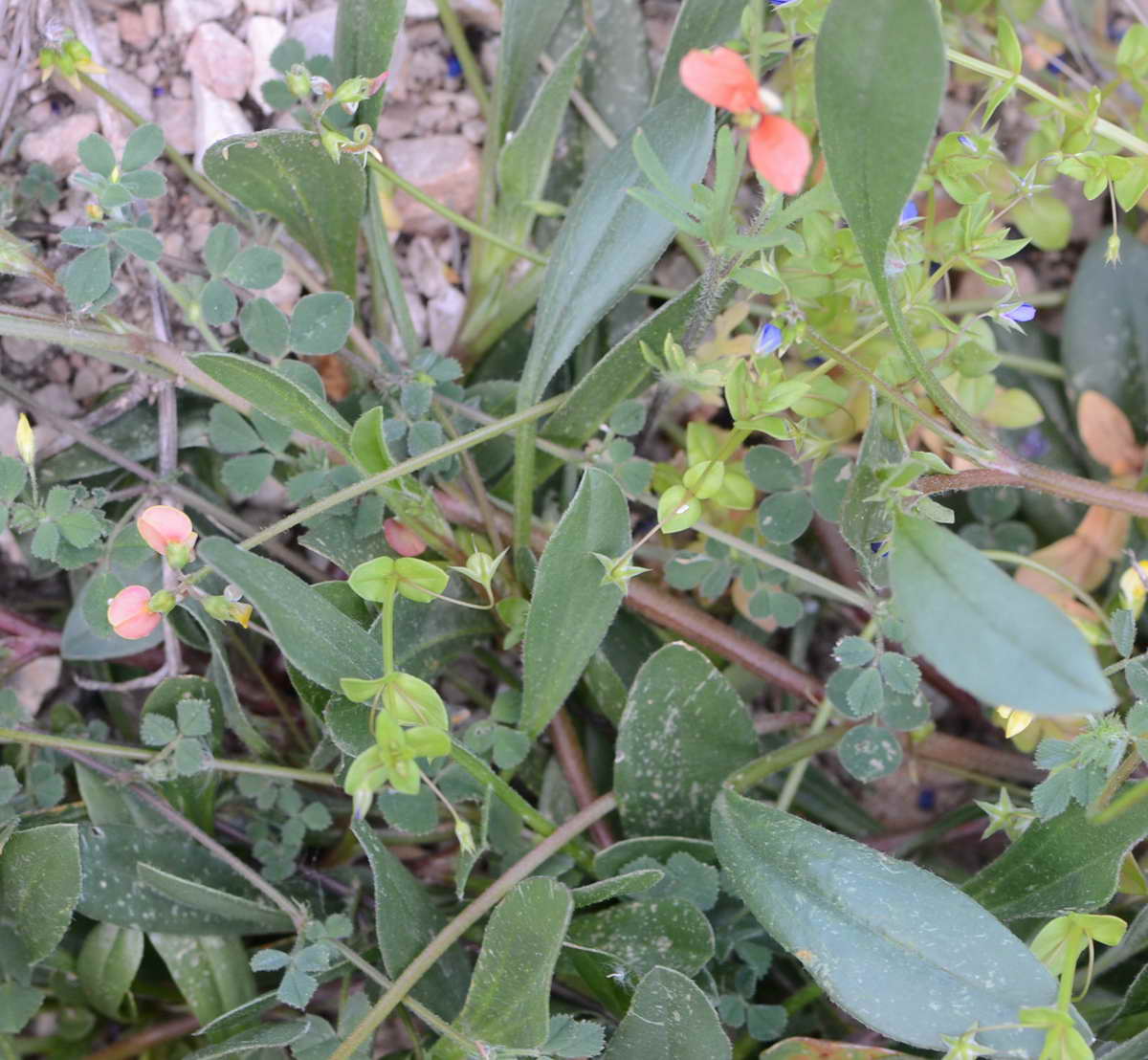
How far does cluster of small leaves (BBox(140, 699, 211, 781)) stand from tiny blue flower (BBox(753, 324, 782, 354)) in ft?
1.76

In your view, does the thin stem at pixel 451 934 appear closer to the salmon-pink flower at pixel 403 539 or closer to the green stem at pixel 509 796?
the green stem at pixel 509 796

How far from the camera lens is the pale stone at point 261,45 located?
1189mm

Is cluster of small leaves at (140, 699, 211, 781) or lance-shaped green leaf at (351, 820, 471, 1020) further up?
cluster of small leaves at (140, 699, 211, 781)

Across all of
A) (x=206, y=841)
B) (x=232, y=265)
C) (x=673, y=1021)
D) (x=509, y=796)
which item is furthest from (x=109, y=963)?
(x=232, y=265)

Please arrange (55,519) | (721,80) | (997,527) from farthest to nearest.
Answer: (997,527) < (55,519) < (721,80)

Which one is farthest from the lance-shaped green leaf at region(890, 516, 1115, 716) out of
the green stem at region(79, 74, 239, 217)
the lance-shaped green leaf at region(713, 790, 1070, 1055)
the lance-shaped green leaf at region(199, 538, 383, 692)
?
the green stem at region(79, 74, 239, 217)

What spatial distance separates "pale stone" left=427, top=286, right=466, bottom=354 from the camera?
49.8 inches

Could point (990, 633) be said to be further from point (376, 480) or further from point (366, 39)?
point (366, 39)

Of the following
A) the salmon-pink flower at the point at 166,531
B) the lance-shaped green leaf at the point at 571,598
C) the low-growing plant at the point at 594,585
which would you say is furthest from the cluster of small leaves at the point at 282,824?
the salmon-pink flower at the point at 166,531

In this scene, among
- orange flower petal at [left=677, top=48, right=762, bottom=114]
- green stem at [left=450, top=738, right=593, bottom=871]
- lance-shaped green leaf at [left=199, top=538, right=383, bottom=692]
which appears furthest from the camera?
green stem at [left=450, top=738, right=593, bottom=871]

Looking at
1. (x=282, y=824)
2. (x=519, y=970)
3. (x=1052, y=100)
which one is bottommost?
(x=282, y=824)

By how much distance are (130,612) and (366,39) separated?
529 mm

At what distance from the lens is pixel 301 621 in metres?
0.80

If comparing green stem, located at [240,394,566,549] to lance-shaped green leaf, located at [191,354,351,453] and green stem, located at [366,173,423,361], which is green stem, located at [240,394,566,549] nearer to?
lance-shaped green leaf, located at [191,354,351,453]
